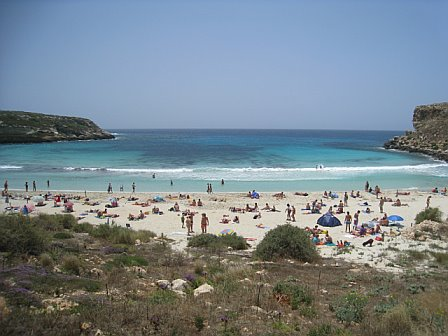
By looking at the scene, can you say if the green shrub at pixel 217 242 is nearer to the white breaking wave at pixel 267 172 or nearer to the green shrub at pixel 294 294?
the green shrub at pixel 294 294

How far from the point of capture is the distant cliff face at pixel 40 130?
279 feet

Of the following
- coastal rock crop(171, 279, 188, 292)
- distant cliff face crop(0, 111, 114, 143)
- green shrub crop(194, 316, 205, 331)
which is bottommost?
coastal rock crop(171, 279, 188, 292)

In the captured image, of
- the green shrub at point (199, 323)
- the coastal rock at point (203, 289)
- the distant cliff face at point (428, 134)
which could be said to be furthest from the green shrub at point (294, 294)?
the distant cliff face at point (428, 134)

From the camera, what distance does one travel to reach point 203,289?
7.54 m

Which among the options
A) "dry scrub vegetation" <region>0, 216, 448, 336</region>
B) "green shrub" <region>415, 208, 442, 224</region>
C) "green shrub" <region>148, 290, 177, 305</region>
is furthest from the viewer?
"green shrub" <region>415, 208, 442, 224</region>

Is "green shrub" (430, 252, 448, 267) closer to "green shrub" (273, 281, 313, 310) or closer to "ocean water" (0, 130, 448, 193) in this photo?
"green shrub" (273, 281, 313, 310)

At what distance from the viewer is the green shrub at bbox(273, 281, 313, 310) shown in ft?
23.2

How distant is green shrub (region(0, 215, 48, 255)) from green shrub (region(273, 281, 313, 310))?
6.61 m

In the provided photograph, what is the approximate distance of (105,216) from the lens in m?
21.5

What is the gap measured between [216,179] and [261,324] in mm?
31806

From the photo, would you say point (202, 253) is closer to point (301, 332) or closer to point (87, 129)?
point (301, 332)

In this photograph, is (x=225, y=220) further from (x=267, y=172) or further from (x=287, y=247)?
(x=267, y=172)

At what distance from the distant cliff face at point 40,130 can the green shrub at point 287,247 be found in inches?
3426

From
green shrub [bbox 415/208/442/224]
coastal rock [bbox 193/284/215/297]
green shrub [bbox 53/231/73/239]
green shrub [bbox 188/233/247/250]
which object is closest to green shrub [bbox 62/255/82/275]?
coastal rock [bbox 193/284/215/297]
